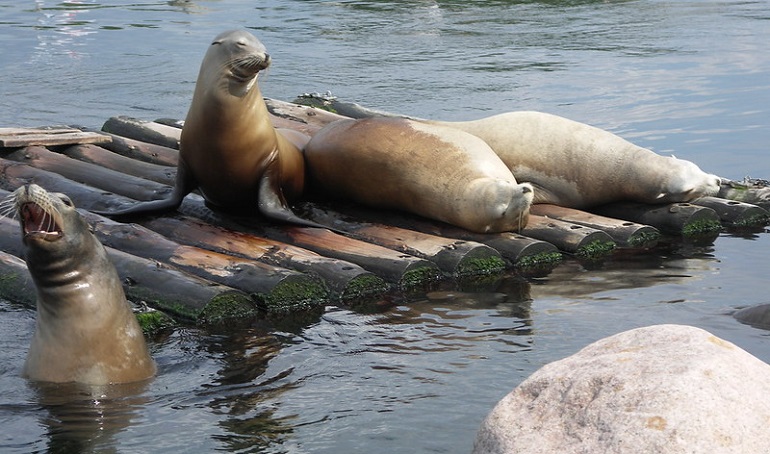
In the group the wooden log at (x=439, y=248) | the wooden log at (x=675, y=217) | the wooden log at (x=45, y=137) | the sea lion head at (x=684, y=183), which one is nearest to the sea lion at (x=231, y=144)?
the wooden log at (x=439, y=248)

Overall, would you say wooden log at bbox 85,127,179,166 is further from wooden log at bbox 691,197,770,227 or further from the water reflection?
the water reflection

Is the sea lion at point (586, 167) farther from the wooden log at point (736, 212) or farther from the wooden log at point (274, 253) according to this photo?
the wooden log at point (274, 253)

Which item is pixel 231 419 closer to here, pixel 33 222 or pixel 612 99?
pixel 33 222

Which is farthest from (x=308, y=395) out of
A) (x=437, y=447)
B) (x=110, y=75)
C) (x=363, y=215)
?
(x=110, y=75)

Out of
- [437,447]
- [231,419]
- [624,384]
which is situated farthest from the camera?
[231,419]

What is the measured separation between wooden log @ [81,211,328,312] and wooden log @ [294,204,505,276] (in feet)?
2.87

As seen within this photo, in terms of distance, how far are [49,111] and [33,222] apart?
30.6 feet

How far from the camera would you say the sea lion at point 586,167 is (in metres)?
8.55

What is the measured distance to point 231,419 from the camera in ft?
16.7

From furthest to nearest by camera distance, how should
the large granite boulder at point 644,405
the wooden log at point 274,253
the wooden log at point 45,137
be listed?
the wooden log at point 45,137
the wooden log at point 274,253
the large granite boulder at point 644,405

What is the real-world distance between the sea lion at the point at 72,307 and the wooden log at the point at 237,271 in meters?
1.40

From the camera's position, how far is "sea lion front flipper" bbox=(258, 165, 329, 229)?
775 cm

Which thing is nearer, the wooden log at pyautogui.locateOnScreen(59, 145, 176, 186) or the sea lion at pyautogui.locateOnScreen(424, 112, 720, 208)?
the sea lion at pyautogui.locateOnScreen(424, 112, 720, 208)

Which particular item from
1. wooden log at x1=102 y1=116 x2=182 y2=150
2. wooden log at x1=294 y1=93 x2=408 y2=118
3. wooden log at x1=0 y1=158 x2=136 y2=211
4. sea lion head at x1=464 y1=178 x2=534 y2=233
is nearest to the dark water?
sea lion head at x1=464 y1=178 x2=534 y2=233
